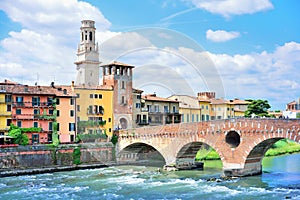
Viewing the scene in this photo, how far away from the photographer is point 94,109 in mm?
53219

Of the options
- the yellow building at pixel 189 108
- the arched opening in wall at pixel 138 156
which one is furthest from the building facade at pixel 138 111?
the yellow building at pixel 189 108

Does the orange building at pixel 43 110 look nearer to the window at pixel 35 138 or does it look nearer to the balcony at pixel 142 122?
the window at pixel 35 138

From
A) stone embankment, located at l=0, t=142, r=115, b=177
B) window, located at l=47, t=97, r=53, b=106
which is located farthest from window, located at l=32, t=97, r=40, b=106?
stone embankment, located at l=0, t=142, r=115, b=177

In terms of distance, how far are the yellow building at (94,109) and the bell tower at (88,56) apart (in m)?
8.70

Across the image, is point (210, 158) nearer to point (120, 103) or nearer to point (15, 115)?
point (120, 103)

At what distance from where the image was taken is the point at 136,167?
47.6 m

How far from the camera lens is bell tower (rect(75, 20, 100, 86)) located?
204 ft

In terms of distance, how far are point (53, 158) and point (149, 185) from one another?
14301 mm

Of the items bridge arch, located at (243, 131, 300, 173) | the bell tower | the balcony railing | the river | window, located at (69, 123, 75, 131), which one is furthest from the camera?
the bell tower

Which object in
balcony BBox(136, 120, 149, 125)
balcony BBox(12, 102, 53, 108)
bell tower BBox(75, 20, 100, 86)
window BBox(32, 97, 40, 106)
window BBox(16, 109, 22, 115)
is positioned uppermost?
bell tower BBox(75, 20, 100, 86)

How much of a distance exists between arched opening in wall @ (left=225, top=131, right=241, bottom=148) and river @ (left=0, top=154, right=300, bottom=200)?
329 cm

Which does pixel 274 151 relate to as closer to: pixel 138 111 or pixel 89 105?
pixel 138 111

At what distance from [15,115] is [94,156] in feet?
32.4

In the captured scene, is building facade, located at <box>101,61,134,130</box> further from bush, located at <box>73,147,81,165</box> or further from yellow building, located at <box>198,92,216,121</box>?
yellow building, located at <box>198,92,216,121</box>
